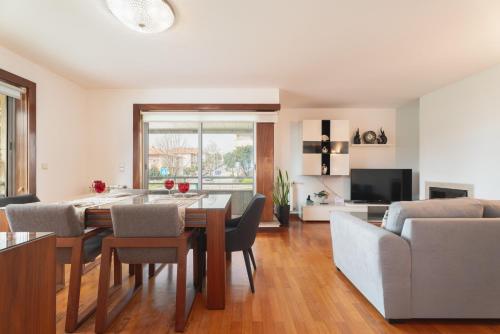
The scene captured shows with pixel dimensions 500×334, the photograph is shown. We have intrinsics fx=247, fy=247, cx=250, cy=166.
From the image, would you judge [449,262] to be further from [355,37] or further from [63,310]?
[63,310]

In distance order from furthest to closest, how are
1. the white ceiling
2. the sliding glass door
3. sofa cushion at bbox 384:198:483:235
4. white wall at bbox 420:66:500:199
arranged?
the sliding glass door → white wall at bbox 420:66:500:199 → the white ceiling → sofa cushion at bbox 384:198:483:235

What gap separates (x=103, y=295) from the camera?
62.6 inches

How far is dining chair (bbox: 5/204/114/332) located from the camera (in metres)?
1.56

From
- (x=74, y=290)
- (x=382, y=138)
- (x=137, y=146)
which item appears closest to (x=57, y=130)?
(x=137, y=146)

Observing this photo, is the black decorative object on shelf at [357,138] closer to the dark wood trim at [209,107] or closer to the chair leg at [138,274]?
the dark wood trim at [209,107]

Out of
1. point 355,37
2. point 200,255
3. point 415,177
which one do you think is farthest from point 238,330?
point 415,177

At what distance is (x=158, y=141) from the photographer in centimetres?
Answer: 436

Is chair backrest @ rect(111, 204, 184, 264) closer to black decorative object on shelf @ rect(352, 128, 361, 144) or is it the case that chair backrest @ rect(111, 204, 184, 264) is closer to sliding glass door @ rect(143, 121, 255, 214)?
sliding glass door @ rect(143, 121, 255, 214)

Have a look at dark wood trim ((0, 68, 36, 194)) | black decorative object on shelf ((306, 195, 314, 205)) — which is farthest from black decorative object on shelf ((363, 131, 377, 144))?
dark wood trim ((0, 68, 36, 194))

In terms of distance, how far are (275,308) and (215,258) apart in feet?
1.93

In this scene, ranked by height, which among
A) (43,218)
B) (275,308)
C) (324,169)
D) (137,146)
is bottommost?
(275,308)

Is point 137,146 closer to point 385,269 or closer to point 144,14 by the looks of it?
point 144,14

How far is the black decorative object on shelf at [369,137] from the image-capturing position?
525cm

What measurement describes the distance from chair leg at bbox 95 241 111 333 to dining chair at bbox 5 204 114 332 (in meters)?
0.15
